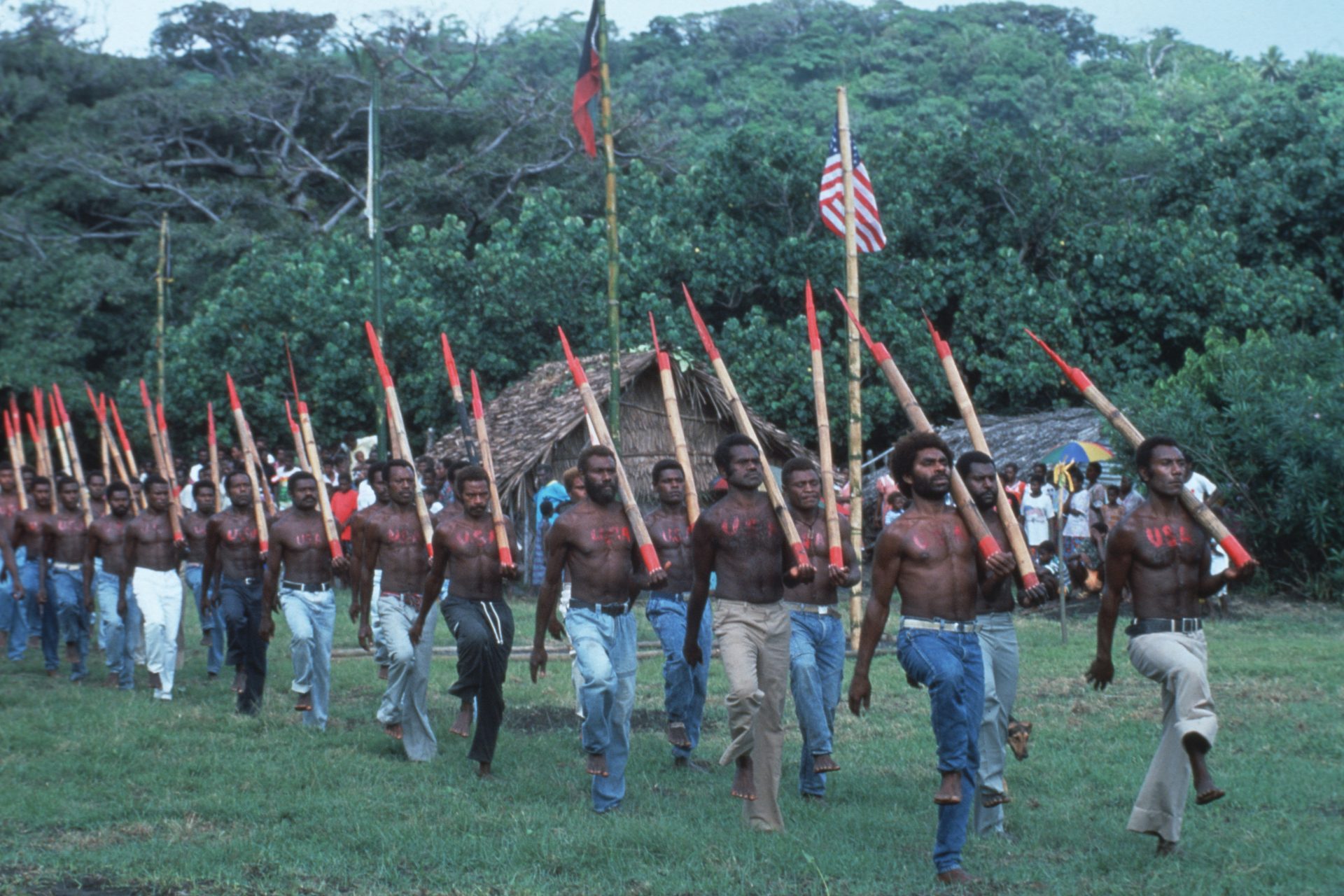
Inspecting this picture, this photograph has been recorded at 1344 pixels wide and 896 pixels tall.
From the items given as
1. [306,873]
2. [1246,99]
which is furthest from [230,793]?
[1246,99]

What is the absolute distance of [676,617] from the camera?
10.4m

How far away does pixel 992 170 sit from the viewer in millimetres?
28719

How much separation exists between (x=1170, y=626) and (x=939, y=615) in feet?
3.85

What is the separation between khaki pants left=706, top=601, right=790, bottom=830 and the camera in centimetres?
776

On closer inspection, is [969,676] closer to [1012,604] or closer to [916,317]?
[1012,604]

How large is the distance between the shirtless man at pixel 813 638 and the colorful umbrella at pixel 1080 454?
13.6 meters

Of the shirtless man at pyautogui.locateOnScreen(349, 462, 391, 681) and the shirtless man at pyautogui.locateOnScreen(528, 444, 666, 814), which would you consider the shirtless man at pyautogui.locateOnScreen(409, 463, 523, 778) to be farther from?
the shirtless man at pyautogui.locateOnScreen(349, 462, 391, 681)

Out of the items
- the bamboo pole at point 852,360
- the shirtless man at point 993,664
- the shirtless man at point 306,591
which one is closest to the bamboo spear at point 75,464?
the shirtless man at point 306,591

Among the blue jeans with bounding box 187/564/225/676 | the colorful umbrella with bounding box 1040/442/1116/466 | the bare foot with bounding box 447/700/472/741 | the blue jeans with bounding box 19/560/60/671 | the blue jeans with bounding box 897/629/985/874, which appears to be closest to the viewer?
the blue jeans with bounding box 897/629/985/874

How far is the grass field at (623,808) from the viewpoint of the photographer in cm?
696

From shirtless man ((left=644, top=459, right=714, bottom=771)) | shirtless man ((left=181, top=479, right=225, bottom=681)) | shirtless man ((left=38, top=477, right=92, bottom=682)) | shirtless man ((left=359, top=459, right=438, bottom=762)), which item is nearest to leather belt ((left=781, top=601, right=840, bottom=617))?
shirtless man ((left=644, top=459, right=714, bottom=771))

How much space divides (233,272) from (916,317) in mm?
13860

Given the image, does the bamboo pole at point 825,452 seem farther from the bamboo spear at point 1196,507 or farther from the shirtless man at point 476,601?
the shirtless man at point 476,601

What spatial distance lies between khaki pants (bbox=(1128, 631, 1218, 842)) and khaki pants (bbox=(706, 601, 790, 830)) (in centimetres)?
180
